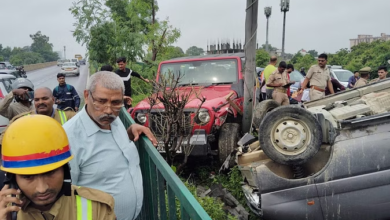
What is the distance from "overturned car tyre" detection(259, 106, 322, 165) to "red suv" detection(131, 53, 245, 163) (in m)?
1.21

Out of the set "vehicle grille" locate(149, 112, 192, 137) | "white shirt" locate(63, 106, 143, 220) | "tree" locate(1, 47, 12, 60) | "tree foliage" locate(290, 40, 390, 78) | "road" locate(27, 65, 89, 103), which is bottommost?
"road" locate(27, 65, 89, 103)

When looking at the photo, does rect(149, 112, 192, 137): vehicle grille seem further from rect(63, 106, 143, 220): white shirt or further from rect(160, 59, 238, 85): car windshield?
rect(63, 106, 143, 220): white shirt

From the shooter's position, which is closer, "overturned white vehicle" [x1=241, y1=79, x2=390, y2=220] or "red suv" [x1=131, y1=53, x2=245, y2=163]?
"overturned white vehicle" [x1=241, y1=79, x2=390, y2=220]

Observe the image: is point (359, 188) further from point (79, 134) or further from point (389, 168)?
point (79, 134)

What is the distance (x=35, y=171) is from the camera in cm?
122

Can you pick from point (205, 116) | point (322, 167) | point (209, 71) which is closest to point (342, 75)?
point (209, 71)

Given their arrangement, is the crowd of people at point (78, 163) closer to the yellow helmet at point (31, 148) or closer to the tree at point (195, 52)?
the yellow helmet at point (31, 148)

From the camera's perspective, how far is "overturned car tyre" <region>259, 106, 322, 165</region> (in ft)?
10.5

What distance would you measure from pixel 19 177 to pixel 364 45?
1195 inches

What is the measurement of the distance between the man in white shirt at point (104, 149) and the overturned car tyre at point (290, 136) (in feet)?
5.97

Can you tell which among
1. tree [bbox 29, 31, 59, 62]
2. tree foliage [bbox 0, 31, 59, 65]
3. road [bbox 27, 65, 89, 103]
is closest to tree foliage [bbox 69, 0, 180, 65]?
road [bbox 27, 65, 89, 103]

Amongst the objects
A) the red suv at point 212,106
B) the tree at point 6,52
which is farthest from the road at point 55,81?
the tree at point 6,52

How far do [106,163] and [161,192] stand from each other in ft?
1.20

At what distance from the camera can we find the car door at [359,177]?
3045mm
